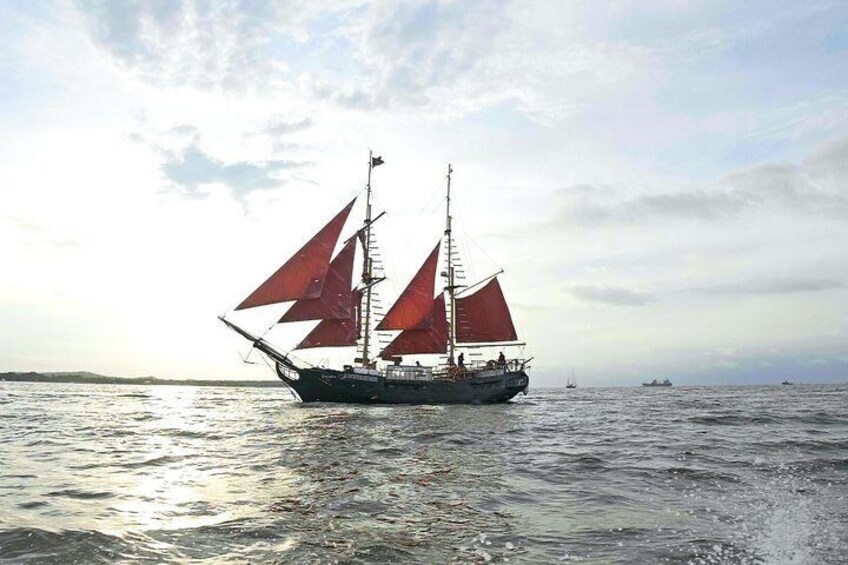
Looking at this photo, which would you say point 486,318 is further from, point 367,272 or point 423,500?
point 423,500

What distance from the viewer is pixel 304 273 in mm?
47219

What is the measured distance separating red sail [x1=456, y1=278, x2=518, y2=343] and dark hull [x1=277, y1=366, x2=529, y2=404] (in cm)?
498

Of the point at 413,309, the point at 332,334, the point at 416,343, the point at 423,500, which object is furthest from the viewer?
the point at 416,343

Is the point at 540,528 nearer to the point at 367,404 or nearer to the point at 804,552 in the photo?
the point at 804,552

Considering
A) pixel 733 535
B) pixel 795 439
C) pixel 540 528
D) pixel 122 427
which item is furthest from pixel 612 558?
pixel 122 427

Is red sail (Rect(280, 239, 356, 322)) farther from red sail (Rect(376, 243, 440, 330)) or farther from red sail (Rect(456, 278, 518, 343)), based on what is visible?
red sail (Rect(456, 278, 518, 343))

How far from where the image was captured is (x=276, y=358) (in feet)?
172

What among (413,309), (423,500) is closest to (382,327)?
(413,309)

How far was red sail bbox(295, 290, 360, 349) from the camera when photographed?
51.7 meters

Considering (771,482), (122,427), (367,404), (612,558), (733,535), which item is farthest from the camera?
(367,404)

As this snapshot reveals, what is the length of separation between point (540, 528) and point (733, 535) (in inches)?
113

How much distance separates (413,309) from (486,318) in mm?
8141

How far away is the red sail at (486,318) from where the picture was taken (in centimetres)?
5744

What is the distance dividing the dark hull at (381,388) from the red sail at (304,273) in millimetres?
7734
